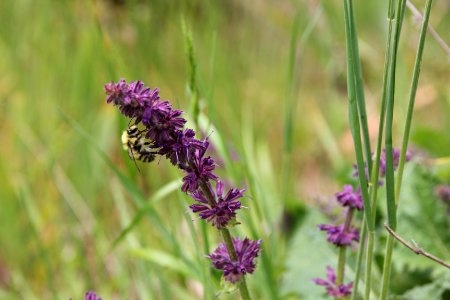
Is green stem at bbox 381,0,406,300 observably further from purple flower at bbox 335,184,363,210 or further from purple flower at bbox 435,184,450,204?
purple flower at bbox 435,184,450,204

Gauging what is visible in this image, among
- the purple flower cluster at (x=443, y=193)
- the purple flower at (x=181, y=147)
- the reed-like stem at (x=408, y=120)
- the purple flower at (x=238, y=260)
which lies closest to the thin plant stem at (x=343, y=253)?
the reed-like stem at (x=408, y=120)

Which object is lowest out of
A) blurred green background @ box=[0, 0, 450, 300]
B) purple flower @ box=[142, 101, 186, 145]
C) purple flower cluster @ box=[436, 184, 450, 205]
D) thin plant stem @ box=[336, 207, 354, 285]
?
purple flower @ box=[142, 101, 186, 145]

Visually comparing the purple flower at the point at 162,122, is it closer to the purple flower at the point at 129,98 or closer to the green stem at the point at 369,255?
the purple flower at the point at 129,98

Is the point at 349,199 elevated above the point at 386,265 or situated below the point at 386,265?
above

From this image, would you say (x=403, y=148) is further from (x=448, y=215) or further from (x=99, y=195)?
(x=99, y=195)

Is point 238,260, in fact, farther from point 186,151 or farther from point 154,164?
point 154,164

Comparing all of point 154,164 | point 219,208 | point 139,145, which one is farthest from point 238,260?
point 154,164

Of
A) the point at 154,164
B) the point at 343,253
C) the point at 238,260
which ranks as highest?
the point at 154,164

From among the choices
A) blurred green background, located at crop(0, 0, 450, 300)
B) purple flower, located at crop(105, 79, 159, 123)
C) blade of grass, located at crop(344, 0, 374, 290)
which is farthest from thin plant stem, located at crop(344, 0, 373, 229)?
blurred green background, located at crop(0, 0, 450, 300)
